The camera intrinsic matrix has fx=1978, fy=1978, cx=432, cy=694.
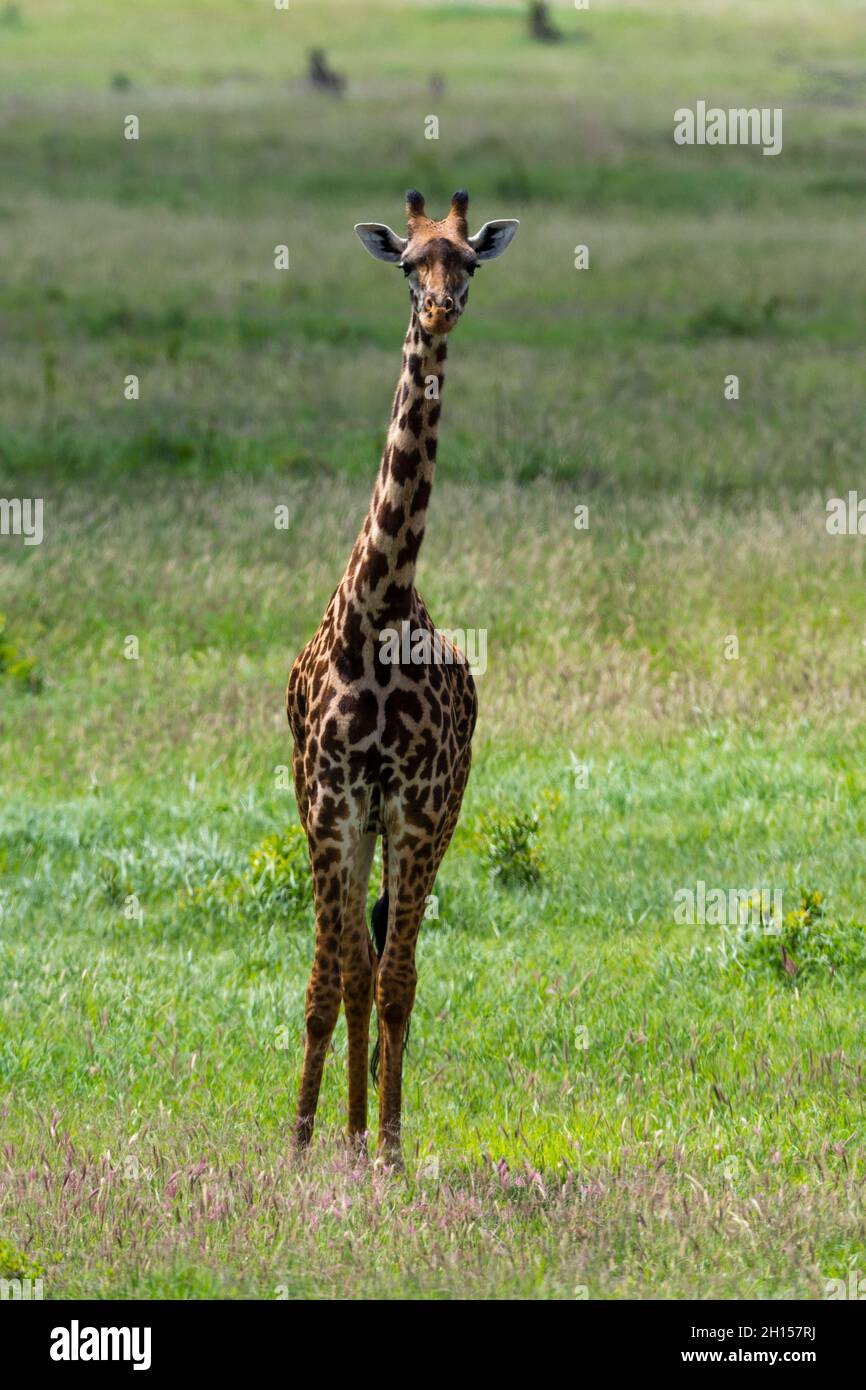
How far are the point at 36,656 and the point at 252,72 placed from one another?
173 feet

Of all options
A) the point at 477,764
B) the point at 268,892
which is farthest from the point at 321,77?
the point at 268,892

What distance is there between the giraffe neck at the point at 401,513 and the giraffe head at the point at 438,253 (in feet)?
0.85

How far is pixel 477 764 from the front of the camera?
37.8 ft

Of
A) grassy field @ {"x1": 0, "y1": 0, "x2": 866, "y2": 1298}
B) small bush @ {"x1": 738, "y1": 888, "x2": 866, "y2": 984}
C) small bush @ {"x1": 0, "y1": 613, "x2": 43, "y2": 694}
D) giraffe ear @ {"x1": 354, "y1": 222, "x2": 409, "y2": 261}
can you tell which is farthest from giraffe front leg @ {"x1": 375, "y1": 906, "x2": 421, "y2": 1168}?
small bush @ {"x1": 0, "y1": 613, "x2": 43, "y2": 694}

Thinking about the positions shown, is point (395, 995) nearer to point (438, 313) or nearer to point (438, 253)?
point (438, 313)

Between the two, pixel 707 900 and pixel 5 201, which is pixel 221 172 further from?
pixel 707 900

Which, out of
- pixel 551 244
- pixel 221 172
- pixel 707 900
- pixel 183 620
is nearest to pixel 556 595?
pixel 183 620

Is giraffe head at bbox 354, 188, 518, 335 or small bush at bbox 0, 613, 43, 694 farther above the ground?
giraffe head at bbox 354, 188, 518, 335

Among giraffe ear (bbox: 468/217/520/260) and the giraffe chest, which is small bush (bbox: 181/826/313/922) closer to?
the giraffe chest

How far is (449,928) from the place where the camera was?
30.5 feet

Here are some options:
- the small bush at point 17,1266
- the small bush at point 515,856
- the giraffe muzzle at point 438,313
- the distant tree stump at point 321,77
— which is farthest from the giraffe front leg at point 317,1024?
the distant tree stump at point 321,77

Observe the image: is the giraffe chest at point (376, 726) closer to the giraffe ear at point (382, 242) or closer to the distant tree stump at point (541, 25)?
the giraffe ear at point (382, 242)

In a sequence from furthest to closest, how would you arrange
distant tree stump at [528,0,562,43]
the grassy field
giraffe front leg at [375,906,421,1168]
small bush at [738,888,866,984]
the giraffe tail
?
distant tree stump at [528,0,562,43]
small bush at [738,888,866,984]
the giraffe tail
giraffe front leg at [375,906,421,1168]
the grassy field

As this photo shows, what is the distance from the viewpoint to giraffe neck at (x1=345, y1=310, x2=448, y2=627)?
6.44m
